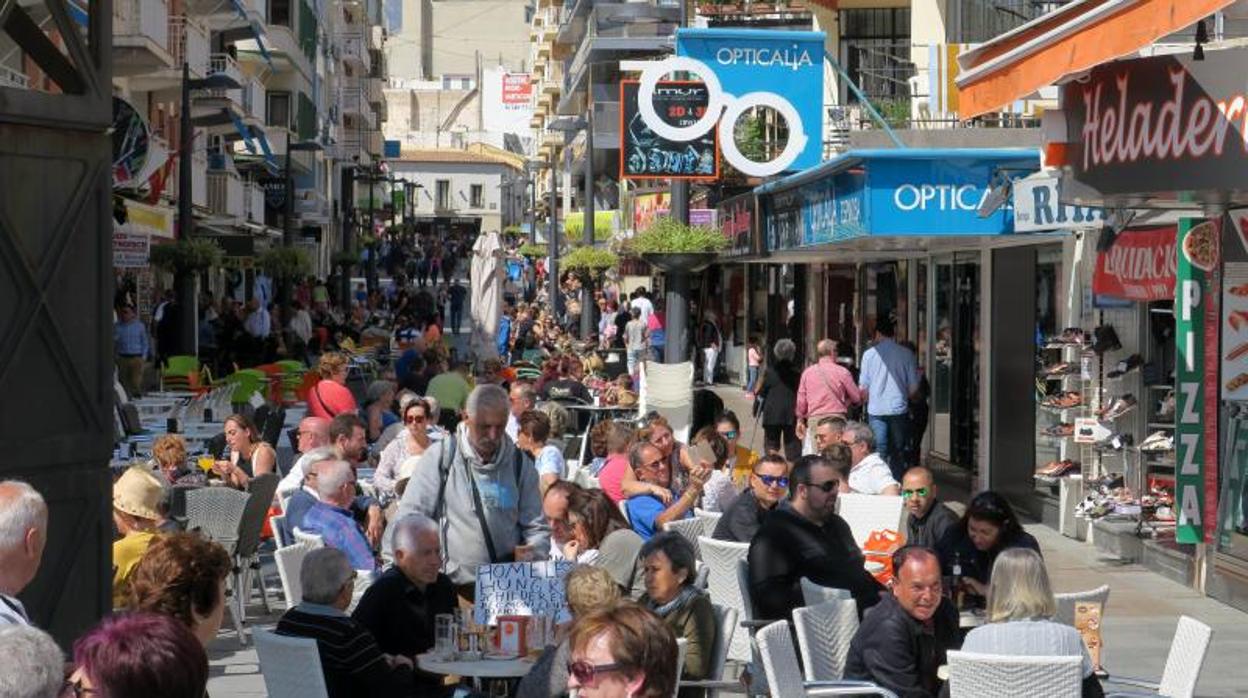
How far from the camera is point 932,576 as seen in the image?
8719 mm

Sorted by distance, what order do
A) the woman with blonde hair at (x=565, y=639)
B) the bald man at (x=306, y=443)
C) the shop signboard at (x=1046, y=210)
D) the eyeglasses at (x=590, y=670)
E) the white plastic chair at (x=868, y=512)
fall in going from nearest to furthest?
the eyeglasses at (x=590, y=670), the woman with blonde hair at (x=565, y=639), the white plastic chair at (x=868, y=512), the bald man at (x=306, y=443), the shop signboard at (x=1046, y=210)

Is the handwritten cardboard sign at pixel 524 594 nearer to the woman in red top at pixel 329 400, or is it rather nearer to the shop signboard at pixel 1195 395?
the shop signboard at pixel 1195 395

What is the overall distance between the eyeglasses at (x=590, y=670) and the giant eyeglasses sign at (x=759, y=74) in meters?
18.1

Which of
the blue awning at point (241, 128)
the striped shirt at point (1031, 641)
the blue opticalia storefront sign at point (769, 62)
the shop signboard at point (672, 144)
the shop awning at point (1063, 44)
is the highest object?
the blue awning at point (241, 128)

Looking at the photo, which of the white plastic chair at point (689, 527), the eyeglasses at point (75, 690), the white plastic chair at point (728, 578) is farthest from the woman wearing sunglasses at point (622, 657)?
the white plastic chair at point (689, 527)

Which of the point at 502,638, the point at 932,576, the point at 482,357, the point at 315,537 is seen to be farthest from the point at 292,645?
the point at 482,357

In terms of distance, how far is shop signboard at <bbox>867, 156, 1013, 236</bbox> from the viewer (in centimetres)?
1819

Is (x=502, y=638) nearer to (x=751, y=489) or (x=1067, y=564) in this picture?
(x=751, y=489)

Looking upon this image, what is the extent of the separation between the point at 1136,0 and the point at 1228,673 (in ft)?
13.9

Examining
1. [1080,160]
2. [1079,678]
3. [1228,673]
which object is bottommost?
[1228,673]

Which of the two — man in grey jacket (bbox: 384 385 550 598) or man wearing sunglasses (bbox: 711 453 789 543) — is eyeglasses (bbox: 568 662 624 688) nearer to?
man in grey jacket (bbox: 384 385 550 598)

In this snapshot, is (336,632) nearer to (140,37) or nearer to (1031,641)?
(1031,641)

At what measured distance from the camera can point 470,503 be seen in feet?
33.3

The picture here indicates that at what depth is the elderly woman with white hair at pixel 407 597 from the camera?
903 cm
